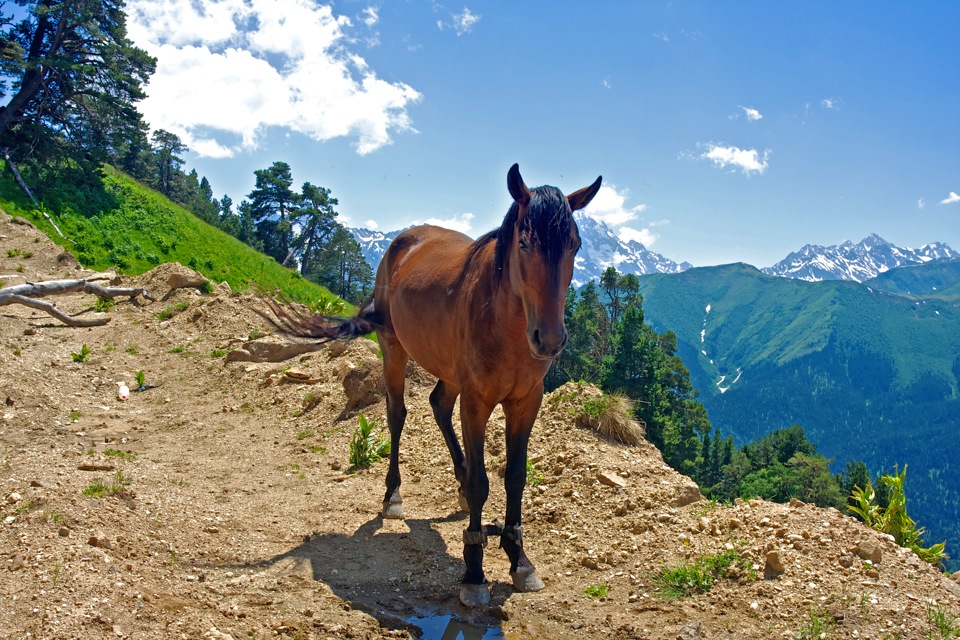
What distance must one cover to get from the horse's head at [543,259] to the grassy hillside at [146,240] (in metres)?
15.7

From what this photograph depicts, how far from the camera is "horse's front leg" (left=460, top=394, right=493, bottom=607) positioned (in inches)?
172

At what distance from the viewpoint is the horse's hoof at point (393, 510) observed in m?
6.08

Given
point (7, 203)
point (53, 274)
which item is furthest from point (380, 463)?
point (7, 203)

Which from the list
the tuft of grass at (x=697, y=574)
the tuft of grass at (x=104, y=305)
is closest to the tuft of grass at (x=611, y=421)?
the tuft of grass at (x=697, y=574)

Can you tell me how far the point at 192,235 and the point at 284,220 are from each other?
23.4 m

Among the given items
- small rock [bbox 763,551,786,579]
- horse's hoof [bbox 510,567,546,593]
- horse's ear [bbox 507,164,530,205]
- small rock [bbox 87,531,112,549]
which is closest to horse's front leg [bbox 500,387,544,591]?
horse's hoof [bbox 510,567,546,593]

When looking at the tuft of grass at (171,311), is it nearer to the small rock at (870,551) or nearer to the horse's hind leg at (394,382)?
the horse's hind leg at (394,382)

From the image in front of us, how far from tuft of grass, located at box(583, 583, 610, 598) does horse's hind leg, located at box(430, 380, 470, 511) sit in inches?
78.1

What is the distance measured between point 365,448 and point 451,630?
157 inches

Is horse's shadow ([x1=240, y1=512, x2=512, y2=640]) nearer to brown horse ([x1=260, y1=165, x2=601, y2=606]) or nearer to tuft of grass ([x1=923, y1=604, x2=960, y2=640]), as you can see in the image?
Answer: brown horse ([x1=260, y1=165, x2=601, y2=606])

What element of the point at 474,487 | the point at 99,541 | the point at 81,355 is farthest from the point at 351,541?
the point at 81,355

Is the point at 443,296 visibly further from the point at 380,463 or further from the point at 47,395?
the point at 47,395

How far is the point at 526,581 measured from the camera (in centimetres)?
450

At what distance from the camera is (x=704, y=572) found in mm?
4336
